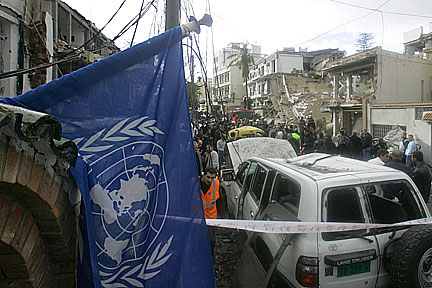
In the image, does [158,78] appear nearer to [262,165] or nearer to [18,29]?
[262,165]

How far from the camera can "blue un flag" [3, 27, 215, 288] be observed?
2072mm

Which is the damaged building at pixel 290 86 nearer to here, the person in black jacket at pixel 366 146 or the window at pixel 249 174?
the person in black jacket at pixel 366 146

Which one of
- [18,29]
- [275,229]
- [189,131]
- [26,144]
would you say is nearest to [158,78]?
[189,131]

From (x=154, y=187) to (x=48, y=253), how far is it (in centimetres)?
83

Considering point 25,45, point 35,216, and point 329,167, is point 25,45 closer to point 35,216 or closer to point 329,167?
point 35,216

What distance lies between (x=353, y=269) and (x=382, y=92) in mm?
17963

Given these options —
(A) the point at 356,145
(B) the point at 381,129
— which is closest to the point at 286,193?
(A) the point at 356,145

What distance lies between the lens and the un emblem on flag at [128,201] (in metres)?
2.07

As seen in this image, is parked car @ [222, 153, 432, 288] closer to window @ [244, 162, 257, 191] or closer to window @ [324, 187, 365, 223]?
window @ [324, 187, 365, 223]

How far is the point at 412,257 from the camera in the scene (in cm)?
321

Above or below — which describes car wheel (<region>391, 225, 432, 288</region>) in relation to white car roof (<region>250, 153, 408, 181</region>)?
below

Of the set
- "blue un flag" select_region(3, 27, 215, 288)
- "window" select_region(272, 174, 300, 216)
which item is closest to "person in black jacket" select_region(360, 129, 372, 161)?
"window" select_region(272, 174, 300, 216)

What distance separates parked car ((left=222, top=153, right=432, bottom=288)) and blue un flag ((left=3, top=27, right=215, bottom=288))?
1427 mm

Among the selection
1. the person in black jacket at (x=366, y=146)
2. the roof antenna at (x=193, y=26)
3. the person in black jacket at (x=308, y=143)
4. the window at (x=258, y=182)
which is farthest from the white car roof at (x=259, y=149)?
the roof antenna at (x=193, y=26)
